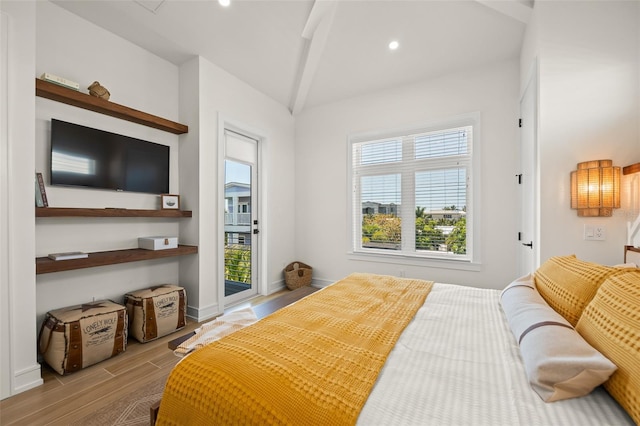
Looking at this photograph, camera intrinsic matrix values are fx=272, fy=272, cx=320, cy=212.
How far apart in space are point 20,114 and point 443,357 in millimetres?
2869

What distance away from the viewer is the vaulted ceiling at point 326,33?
8.43 ft

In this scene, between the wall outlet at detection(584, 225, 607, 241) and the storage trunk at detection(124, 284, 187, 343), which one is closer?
the wall outlet at detection(584, 225, 607, 241)

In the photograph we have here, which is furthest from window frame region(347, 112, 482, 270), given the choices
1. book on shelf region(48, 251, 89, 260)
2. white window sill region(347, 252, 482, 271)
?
book on shelf region(48, 251, 89, 260)

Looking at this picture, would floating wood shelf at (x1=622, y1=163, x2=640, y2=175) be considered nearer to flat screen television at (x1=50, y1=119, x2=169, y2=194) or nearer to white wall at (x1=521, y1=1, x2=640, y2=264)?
white wall at (x1=521, y1=1, x2=640, y2=264)

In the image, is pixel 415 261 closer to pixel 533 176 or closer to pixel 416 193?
pixel 416 193

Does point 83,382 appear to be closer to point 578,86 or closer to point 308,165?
point 308,165

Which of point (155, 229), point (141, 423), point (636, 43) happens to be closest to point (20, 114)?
point (155, 229)

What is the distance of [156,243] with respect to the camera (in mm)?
2703

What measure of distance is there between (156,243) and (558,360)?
3.01 metres

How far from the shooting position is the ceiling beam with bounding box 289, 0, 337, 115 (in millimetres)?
2830

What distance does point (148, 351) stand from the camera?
7.70ft

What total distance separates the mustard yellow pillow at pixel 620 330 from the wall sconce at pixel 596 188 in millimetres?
1096

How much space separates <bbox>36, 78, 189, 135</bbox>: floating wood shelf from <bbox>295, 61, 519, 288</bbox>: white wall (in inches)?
77.0

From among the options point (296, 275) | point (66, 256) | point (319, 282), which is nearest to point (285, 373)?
point (66, 256)
